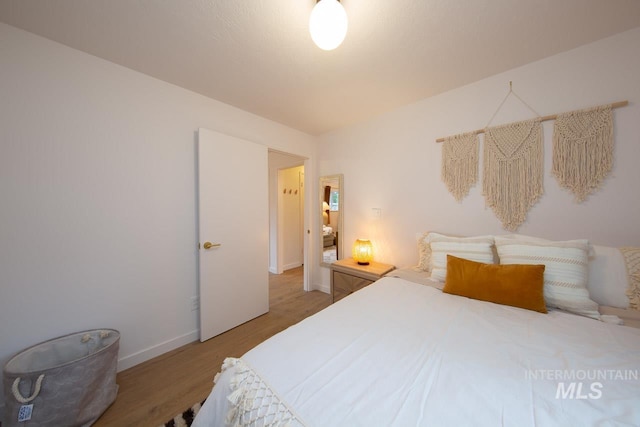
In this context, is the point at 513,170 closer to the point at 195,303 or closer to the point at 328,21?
the point at 328,21

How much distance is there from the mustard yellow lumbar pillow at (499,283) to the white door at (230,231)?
6.25ft

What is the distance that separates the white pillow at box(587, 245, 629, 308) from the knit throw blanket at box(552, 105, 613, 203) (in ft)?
1.38

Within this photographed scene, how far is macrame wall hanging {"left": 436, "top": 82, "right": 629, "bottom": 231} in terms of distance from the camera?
1476 mm

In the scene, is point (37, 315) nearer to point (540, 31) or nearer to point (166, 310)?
point (166, 310)

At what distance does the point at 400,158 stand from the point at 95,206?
9.00 feet

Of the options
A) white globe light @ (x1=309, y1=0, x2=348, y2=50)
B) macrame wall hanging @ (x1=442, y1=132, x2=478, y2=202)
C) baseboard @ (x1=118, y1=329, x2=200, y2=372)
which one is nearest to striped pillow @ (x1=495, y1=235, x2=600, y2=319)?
macrame wall hanging @ (x1=442, y1=132, x2=478, y2=202)

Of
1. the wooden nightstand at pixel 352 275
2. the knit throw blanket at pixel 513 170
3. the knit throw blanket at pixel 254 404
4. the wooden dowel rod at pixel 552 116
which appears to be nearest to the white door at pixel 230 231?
the wooden nightstand at pixel 352 275

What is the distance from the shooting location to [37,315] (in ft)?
4.47

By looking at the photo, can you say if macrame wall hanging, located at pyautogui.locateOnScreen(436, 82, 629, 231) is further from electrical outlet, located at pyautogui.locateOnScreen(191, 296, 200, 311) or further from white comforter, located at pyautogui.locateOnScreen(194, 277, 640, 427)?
electrical outlet, located at pyautogui.locateOnScreen(191, 296, 200, 311)

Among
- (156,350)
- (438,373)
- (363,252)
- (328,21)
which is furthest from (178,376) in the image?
(328,21)

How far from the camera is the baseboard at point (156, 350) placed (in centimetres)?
167

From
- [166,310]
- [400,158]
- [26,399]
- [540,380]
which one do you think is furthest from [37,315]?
[400,158]

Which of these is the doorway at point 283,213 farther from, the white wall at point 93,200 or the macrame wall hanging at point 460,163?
the macrame wall hanging at point 460,163

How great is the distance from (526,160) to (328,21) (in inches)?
71.4
